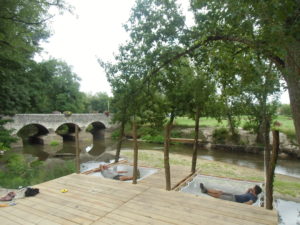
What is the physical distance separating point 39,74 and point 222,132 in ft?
56.9

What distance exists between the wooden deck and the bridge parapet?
50.1ft

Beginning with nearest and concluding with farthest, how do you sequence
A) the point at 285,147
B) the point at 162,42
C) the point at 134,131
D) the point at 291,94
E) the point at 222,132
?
the point at 291,94 → the point at 162,42 → the point at 134,131 → the point at 285,147 → the point at 222,132

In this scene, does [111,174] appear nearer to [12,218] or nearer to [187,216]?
[12,218]

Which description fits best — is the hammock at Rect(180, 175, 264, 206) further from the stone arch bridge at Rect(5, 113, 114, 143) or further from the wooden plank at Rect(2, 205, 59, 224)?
the stone arch bridge at Rect(5, 113, 114, 143)

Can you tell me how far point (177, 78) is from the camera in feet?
26.8

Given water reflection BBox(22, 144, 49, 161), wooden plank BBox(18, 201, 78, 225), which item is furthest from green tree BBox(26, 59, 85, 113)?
wooden plank BBox(18, 201, 78, 225)

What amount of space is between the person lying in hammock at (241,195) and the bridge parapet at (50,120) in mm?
16446

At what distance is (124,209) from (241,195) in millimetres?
3819

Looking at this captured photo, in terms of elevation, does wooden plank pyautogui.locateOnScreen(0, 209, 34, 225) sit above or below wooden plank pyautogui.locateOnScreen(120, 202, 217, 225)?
above

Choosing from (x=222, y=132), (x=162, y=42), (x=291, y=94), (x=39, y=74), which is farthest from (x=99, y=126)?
(x=291, y=94)

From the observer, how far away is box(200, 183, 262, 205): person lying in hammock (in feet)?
20.4

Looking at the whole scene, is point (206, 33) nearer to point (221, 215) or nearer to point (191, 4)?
point (191, 4)

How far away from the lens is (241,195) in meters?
6.33

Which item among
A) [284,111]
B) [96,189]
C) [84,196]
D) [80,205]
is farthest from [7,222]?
[284,111]
